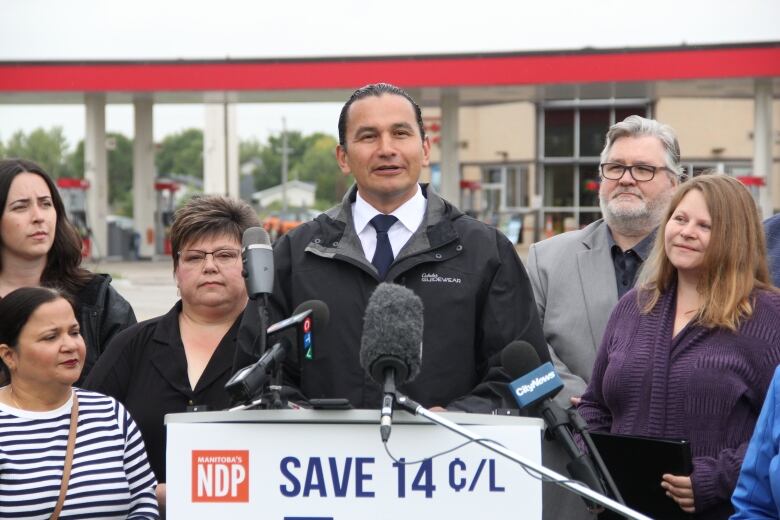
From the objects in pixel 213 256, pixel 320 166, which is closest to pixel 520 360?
pixel 213 256

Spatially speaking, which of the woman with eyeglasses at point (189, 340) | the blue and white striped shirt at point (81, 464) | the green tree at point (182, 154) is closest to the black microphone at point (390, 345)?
the blue and white striped shirt at point (81, 464)

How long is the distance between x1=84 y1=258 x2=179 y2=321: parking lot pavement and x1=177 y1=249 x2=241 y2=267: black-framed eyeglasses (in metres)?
13.2

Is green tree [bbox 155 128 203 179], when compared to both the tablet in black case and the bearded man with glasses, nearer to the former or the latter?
the bearded man with glasses

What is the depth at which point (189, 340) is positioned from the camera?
463cm

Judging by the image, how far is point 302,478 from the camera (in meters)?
3.08

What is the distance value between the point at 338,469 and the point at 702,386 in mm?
1428

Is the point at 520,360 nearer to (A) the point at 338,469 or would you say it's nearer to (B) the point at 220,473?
(A) the point at 338,469

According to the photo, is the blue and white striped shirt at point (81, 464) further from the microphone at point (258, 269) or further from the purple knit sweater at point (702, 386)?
the purple knit sweater at point (702, 386)

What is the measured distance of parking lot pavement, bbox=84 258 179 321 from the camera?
19812 mm

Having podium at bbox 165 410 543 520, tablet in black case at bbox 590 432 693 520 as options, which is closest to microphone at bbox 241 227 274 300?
podium at bbox 165 410 543 520

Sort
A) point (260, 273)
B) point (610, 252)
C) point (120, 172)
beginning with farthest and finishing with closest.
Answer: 1. point (120, 172)
2. point (610, 252)
3. point (260, 273)

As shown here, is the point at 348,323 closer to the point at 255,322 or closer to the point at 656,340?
the point at 255,322

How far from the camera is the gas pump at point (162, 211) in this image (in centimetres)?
3669

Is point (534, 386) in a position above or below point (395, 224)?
below
